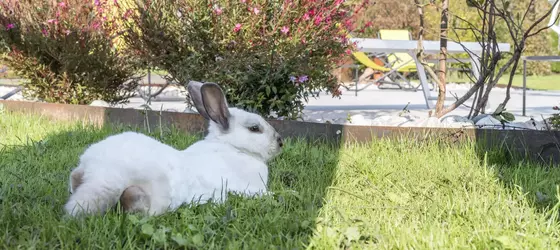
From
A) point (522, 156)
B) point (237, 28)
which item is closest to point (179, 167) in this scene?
point (522, 156)

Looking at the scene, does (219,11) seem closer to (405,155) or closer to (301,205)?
(405,155)

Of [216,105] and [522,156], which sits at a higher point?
[216,105]

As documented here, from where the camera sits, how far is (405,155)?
331 centimetres

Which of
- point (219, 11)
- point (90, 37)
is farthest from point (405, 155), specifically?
point (90, 37)

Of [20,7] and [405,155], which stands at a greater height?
[20,7]

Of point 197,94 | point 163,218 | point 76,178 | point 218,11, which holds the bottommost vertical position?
point 163,218

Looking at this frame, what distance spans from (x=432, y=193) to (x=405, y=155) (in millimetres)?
788

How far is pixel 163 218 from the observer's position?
2.06 metres

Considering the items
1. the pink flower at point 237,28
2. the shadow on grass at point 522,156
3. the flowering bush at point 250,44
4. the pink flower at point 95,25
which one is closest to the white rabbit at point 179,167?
the shadow on grass at point 522,156

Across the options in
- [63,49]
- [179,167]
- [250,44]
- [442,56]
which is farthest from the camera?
[63,49]

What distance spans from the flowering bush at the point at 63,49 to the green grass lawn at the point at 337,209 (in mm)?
2367

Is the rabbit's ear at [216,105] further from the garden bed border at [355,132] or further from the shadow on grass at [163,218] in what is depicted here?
the garden bed border at [355,132]

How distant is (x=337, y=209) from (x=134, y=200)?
65 centimetres

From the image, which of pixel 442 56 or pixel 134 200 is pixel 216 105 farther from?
pixel 442 56
